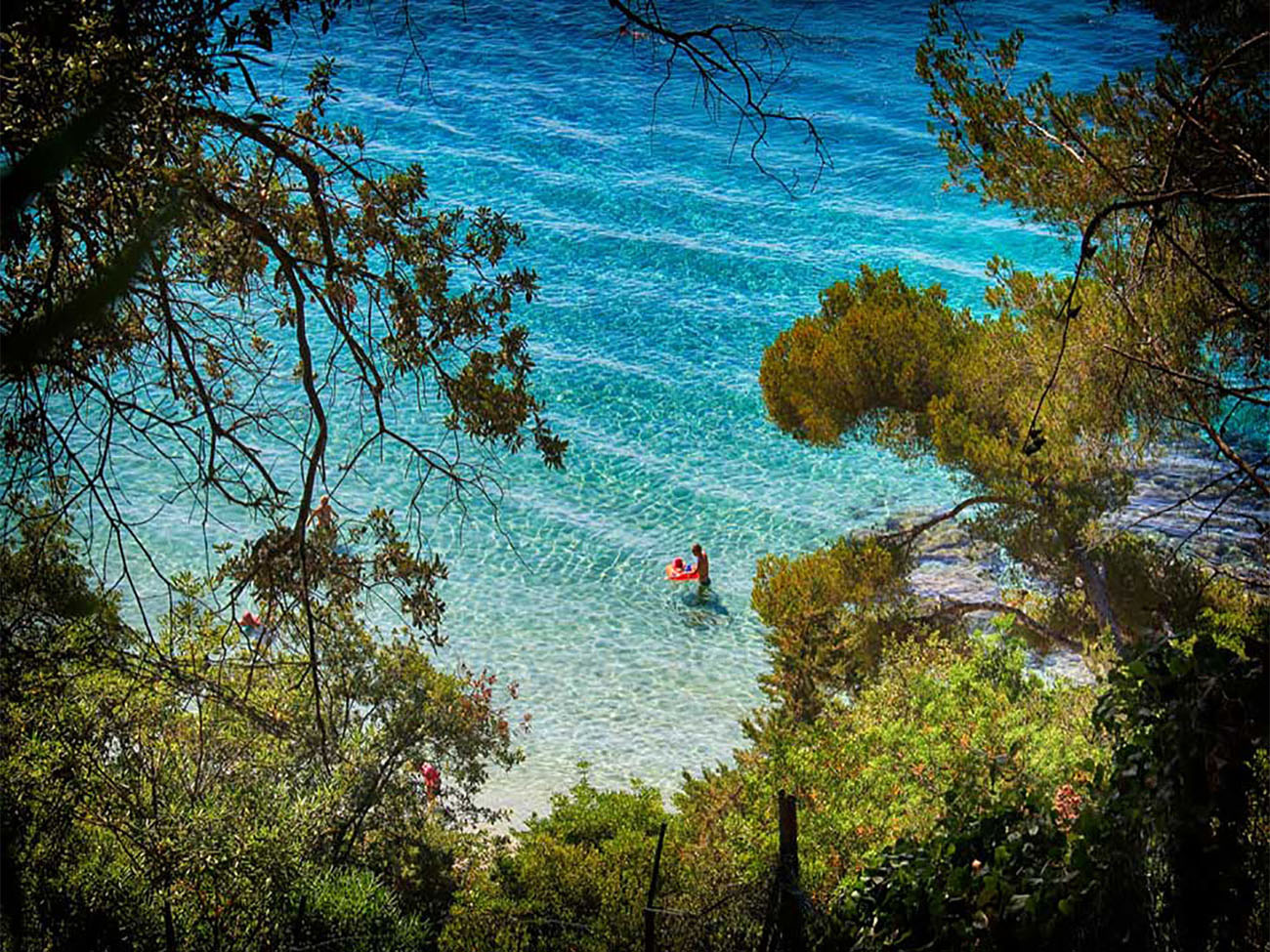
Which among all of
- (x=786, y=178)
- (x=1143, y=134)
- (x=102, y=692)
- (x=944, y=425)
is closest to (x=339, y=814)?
(x=102, y=692)

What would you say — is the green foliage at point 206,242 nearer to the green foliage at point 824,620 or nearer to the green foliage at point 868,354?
the green foliage at point 824,620

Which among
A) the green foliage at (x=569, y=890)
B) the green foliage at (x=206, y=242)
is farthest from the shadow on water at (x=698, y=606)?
the green foliage at (x=206, y=242)

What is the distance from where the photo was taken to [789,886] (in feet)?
9.11

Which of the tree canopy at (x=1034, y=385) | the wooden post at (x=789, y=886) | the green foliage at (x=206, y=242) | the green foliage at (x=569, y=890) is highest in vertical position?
the tree canopy at (x=1034, y=385)

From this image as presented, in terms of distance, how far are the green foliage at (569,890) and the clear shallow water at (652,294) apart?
2623 millimetres

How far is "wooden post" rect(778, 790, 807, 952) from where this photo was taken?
270 centimetres

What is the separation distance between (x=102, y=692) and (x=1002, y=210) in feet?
44.8

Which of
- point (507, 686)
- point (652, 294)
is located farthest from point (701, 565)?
point (652, 294)

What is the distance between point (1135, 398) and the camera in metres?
6.71

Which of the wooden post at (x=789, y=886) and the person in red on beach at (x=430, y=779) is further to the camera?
the person in red on beach at (x=430, y=779)

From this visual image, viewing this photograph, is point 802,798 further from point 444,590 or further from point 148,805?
point 444,590

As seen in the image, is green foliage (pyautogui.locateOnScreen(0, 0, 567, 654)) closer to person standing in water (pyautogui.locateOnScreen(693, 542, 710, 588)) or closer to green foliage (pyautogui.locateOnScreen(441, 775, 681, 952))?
green foliage (pyautogui.locateOnScreen(441, 775, 681, 952))

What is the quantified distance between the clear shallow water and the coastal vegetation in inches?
55.5

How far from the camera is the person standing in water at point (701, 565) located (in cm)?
1028
